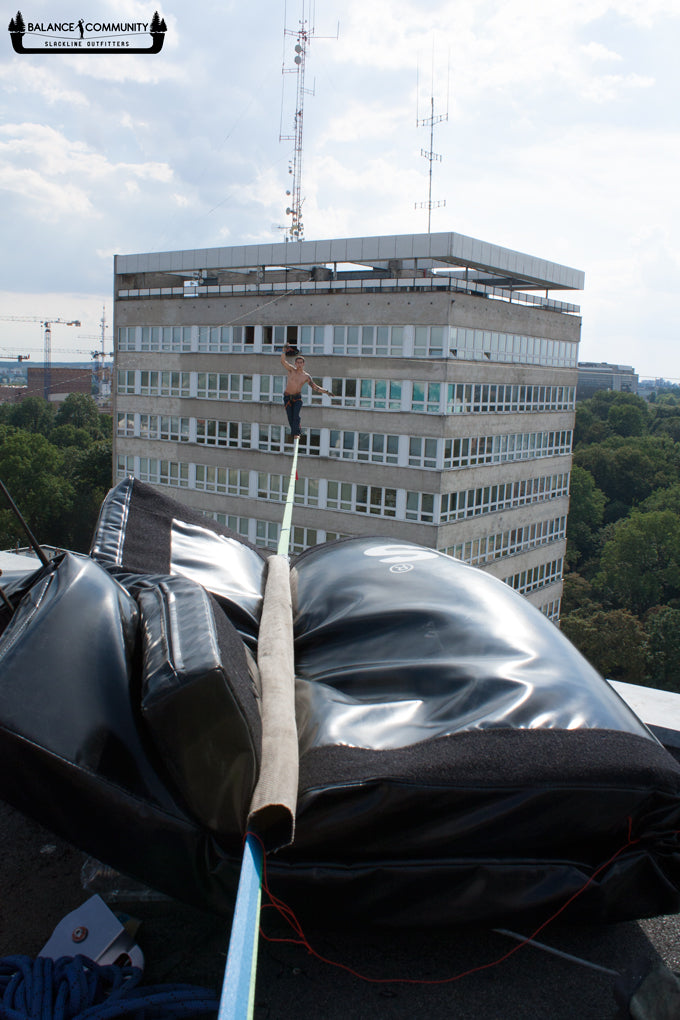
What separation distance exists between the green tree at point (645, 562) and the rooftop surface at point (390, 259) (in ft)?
87.8

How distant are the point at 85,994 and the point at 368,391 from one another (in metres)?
51.3

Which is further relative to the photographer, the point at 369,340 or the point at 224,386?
the point at 224,386

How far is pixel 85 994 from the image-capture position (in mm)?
3129

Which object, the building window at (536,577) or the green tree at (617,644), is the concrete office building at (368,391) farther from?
the green tree at (617,644)

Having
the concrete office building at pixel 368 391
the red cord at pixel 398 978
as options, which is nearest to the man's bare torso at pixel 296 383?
the red cord at pixel 398 978

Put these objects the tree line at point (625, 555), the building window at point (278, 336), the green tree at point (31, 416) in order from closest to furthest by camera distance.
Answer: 1. the building window at point (278, 336)
2. the tree line at point (625, 555)
3. the green tree at point (31, 416)

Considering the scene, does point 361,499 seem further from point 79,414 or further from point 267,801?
point 79,414

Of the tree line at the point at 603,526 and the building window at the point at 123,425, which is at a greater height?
the building window at the point at 123,425

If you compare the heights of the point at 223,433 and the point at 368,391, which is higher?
the point at 368,391

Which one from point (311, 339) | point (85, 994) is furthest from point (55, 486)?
point (85, 994)

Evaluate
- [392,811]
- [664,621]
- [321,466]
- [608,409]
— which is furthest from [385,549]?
[608,409]

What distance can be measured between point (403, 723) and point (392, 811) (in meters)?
0.46

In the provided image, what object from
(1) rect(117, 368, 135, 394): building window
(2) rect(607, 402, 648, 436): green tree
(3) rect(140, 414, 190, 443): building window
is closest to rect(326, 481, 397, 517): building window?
(3) rect(140, 414, 190, 443): building window

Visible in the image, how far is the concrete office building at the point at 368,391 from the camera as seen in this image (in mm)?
51031
